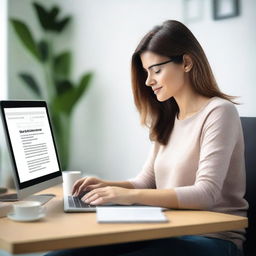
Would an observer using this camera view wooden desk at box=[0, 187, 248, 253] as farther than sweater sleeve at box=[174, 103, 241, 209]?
No

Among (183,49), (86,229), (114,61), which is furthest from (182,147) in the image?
(114,61)

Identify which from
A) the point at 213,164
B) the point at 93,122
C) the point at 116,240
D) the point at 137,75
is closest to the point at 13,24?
the point at 93,122

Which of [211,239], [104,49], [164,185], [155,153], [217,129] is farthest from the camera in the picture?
[104,49]

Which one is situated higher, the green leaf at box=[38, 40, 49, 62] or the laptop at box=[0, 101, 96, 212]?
the green leaf at box=[38, 40, 49, 62]

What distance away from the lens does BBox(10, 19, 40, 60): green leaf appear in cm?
371

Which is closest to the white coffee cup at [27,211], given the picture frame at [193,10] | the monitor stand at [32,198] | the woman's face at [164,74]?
the monitor stand at [32,198]

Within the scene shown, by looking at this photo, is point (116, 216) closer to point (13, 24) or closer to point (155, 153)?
point (155, 153)

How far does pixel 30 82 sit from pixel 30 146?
2.24m

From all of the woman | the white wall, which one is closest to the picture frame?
the white wall

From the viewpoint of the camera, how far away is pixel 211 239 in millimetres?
1527

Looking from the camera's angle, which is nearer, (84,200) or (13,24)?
(84,200)

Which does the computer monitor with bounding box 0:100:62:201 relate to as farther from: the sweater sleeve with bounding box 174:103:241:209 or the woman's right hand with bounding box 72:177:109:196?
the sweater sleeve with bounding box 174:103:241:209

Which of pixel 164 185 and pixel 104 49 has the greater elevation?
pixel 104 49

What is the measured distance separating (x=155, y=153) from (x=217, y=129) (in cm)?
47
